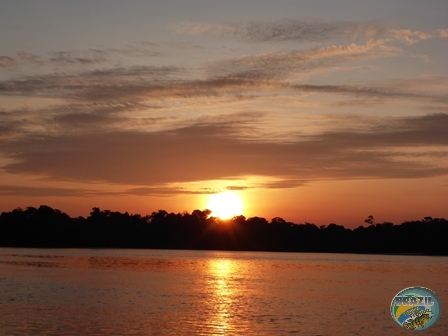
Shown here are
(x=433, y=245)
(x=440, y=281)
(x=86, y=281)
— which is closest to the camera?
(x=86, y=281)

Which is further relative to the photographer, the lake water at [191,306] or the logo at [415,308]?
the lake water at [191,306]

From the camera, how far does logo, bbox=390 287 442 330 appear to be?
3073 centimetres

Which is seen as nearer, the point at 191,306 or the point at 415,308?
the point at 415,308

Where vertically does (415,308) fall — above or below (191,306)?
above

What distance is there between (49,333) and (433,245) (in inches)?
7065

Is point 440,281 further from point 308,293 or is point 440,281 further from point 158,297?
point 158,297

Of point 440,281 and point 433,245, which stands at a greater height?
point 433,245

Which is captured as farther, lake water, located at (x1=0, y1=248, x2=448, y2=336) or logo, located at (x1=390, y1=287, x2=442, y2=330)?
lake water, located at (x1=0, y1=248, x2=448, y2=336)

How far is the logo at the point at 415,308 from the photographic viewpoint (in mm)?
30734

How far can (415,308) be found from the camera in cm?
3191

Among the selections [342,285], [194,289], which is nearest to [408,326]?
[194,289]

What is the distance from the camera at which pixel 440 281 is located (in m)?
75.8

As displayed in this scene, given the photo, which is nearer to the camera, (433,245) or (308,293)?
(308,293)

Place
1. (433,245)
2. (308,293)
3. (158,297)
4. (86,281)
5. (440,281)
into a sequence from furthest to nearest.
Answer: (433,245), (440,281), (86,281), (308,293), (158,297)
